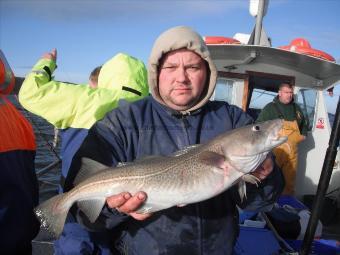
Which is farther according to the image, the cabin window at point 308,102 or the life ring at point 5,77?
the cabin window at point 308,102

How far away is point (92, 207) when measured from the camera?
2664 millimetres

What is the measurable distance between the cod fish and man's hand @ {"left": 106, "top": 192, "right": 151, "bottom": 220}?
0.05 metres

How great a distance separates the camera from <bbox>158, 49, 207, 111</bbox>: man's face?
287cm

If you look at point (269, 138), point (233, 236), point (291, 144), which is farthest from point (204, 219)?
point (291, 144)

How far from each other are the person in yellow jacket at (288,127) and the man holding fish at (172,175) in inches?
217

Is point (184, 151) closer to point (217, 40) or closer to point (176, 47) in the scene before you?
point (176, 47)

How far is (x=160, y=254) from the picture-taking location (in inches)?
106

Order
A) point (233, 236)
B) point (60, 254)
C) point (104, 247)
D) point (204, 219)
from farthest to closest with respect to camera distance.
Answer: point (60, 254) → point (104, 247) → point (233, 236) → point (204, 219)

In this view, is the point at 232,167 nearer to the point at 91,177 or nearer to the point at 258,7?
the point at 91,177

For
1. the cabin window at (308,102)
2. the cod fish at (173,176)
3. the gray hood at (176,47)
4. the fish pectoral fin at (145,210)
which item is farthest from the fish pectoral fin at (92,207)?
the cabin window at (308,102)

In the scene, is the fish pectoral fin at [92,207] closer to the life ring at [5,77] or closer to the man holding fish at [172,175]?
the man holding fish at [172,175]

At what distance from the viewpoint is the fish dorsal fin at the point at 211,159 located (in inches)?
105

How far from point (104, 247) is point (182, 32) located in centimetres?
212

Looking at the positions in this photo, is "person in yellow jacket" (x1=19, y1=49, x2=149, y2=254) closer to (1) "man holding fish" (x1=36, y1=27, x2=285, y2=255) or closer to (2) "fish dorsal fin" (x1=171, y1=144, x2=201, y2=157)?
(1) "man holding fish" (x1=36, y1=27, x2=285, y2=255)
